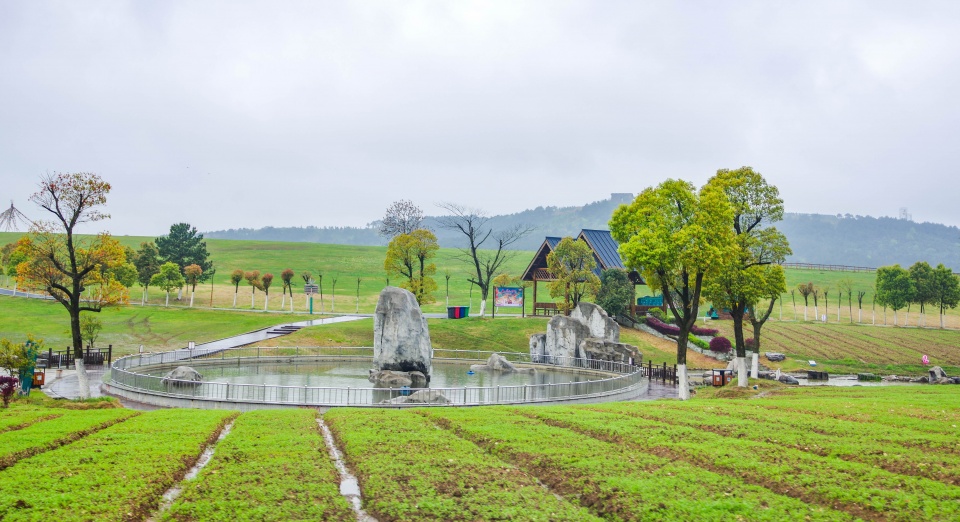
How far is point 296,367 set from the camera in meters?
42.7

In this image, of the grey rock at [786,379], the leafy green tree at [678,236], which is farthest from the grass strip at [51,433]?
the grey rock at [786,379]

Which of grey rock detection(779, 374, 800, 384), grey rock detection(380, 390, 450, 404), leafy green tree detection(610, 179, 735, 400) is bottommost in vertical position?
grey rock detection(779, 374, 800, 384)

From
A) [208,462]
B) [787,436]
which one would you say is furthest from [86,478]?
[787,436]

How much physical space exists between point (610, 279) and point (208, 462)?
52.3 meters

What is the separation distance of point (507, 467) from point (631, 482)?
2.94 meters

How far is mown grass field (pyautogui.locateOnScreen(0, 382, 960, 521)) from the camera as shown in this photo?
11430 mm

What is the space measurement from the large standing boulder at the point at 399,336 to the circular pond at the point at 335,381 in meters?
1.76

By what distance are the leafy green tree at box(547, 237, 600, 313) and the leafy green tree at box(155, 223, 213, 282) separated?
52.5m

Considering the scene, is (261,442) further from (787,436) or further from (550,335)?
(550,335)

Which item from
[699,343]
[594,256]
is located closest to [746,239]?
[699,343]

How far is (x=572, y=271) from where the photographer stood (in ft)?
198

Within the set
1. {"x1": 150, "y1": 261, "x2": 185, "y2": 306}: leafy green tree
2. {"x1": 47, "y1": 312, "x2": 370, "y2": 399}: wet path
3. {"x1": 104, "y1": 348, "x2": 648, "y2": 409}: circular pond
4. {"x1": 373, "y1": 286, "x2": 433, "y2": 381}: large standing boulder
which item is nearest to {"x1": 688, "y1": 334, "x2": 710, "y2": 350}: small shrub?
{"x1": 104, "y1": 348, "x2": 648, "y2": 409}: circular pond

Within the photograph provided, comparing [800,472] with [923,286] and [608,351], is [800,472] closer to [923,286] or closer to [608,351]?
[608,351]

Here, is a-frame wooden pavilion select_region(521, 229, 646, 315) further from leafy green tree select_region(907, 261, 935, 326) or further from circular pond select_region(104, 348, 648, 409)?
leafy green tree select_region(907, 261, 935, 326)
